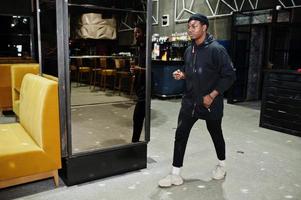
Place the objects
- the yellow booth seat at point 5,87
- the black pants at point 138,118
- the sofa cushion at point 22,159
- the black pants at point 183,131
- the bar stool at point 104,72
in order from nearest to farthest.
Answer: the sofa cushion at point 22,159
the black pants at point 183,131
the black pants at point 138,118
the yellow booth seat at point 5,87
the bar stool at point 104,72

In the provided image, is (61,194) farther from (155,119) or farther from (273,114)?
(273,114)

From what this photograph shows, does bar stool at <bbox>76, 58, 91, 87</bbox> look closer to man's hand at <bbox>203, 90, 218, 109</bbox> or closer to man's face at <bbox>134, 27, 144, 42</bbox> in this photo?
man's face at <bbox>134, 27, 144, 42</bbox>

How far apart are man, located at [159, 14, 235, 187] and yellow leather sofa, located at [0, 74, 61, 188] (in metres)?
1.03

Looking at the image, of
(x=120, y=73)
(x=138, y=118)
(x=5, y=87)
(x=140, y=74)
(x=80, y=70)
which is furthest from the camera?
(x=80, y=70)

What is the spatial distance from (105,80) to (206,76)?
6084mm

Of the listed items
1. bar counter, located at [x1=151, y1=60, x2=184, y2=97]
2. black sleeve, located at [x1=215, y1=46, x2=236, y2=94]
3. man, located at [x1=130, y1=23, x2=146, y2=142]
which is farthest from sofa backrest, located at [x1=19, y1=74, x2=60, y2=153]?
bar counter, located at [x1=151, y1=60, x2=184, y2=97]

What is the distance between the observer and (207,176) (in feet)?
9.59

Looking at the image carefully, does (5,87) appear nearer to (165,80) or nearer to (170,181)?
(165,80)

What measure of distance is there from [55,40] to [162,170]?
166cm

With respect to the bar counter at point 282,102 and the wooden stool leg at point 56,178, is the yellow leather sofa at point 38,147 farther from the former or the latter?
the bar counter at point 282,102

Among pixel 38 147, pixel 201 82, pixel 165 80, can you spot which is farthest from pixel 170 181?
pixel 165 80

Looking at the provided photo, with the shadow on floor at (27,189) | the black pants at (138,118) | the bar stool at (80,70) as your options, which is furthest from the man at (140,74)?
the bar stool at (80,70)

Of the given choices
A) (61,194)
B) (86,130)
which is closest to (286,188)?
(61,194)

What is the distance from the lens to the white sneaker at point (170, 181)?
2.66 metres
